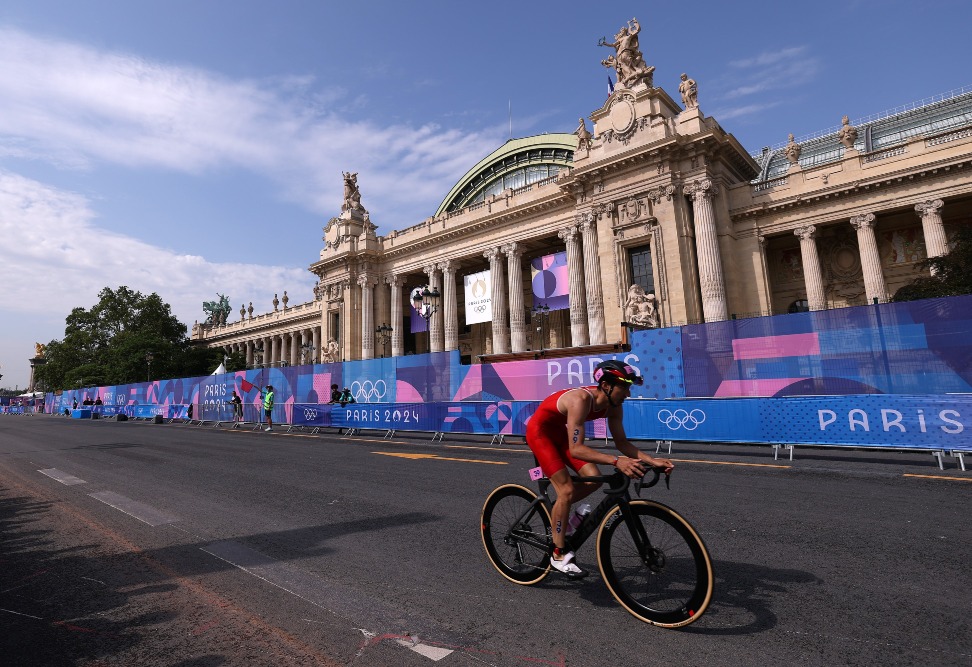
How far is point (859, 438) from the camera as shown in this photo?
9.95 metres

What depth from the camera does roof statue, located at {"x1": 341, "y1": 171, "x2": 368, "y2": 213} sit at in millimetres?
48250

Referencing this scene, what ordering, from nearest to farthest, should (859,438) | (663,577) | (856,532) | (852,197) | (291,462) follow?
1. (663,577)
2. (856,532)
3. (859,438)
4. (291,462)
5. (852,197)

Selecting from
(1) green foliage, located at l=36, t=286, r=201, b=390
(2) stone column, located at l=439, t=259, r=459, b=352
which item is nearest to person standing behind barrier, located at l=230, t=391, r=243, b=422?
(2) stone column, located at l=439, t=259, r=459, b=352

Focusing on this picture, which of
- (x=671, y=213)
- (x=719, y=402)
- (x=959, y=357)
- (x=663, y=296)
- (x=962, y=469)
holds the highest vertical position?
(x=671, y=213)

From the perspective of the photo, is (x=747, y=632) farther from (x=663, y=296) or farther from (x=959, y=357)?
(x=663, y=296)

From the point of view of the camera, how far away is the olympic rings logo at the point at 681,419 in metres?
12.1

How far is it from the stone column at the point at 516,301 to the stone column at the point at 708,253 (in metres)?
13.3

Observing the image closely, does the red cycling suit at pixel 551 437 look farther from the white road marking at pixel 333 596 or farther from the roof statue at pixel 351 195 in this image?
the roof statue at pixel 351 195

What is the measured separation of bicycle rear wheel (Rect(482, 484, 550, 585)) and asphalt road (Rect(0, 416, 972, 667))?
0.17 meters

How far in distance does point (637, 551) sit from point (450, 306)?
37692mm

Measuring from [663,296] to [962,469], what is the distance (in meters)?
18.9

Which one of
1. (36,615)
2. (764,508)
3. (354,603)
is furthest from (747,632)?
(36,615)

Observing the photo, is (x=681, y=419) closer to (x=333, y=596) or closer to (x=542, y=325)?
(x=333, y=596)

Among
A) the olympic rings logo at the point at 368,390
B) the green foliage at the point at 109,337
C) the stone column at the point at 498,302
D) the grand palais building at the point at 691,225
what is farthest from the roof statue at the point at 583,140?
the green foliage at the point at 109,337
